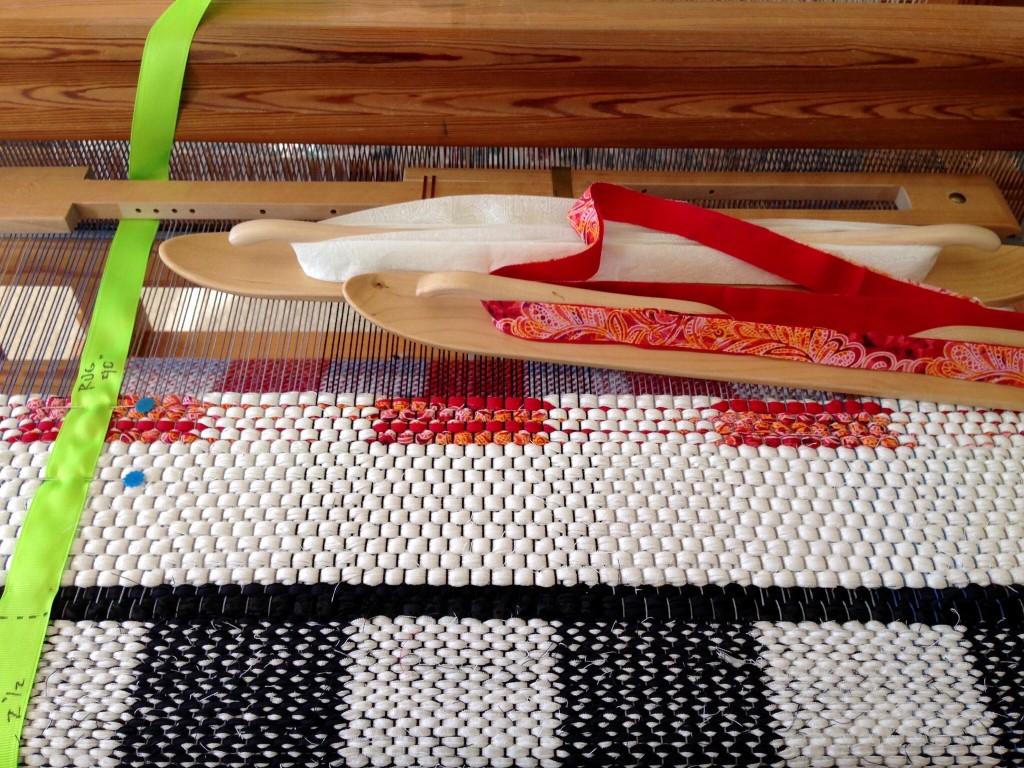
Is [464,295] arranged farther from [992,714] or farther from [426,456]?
[992,714]

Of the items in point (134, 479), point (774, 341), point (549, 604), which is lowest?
point (549, 604)

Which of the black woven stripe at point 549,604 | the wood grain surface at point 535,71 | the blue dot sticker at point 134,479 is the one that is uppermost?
the wood grain surface at point 535,71

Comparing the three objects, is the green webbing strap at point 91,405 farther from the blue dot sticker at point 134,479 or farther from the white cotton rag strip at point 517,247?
the white cotton rag strip at point 517,247

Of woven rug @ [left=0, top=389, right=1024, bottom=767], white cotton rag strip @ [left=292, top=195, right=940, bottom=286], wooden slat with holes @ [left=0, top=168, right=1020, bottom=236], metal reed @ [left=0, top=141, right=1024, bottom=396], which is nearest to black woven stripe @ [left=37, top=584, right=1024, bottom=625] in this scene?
woven rug @ [left=0, top=389, right=1024, bottom=767]

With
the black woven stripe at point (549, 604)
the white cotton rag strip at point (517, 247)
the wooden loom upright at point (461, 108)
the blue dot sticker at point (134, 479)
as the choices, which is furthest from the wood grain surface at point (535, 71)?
the black woven stripe at point (549, 604)

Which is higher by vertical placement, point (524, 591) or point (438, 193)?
point (438, 193)

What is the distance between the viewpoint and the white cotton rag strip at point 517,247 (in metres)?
0.80

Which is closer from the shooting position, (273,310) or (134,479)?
(134,479)

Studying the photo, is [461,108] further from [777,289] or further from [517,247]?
[777,289]

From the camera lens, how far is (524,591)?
25.3 inches

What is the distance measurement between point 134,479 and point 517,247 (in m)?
0.42

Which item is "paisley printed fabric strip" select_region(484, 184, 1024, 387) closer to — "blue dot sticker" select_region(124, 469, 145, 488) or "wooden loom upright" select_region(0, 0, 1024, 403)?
"wooden loom upright" select_region(0, 0, 1024, 403)

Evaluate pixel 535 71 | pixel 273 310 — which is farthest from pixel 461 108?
pixel 273 310

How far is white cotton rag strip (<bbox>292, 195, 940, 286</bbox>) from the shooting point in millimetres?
796
